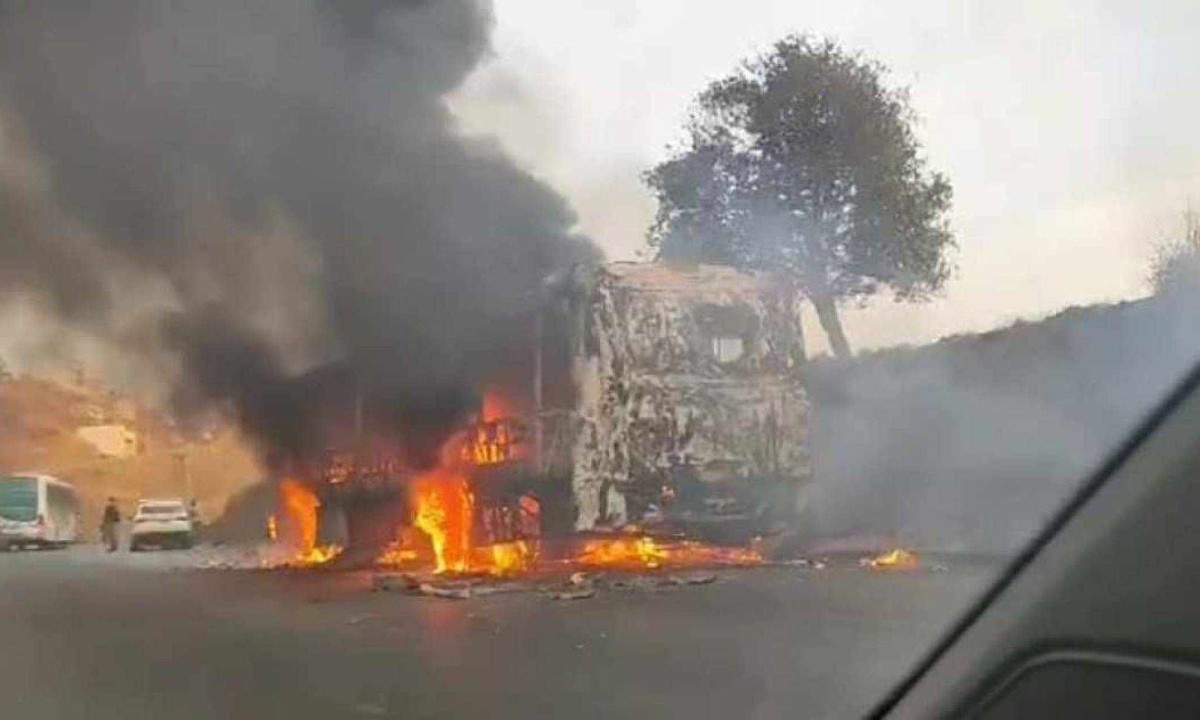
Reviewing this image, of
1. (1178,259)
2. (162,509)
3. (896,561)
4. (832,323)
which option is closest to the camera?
(1178,259)

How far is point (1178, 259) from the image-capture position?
266 cm

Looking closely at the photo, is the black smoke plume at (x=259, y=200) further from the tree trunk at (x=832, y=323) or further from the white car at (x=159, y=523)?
the tree trunk at (x=832, y=323)

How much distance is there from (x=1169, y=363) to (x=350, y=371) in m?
1.59

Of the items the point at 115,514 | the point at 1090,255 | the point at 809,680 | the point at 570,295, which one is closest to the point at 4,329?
the point at 115,514

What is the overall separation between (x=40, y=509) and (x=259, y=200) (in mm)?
736

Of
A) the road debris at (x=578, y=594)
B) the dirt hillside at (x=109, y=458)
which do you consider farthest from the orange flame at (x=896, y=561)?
the dirt hillside at (x=109, y=458)

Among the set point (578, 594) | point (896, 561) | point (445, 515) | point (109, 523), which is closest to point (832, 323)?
point (896, 561)

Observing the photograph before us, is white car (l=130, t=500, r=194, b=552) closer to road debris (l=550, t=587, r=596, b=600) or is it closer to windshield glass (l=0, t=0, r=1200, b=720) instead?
windshield glass (l=0, t=0, r=1200, b=720)

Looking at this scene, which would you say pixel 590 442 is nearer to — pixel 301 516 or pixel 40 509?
pixel 301 516

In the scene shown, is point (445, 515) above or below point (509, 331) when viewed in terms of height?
below

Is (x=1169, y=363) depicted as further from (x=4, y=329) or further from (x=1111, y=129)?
(x=4, y=329)

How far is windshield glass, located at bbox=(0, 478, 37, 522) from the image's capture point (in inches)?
121

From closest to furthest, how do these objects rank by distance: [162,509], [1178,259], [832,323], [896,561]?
[1178,259], [896,561], [832,323], [162,509]

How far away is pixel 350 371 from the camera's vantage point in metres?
3.19
